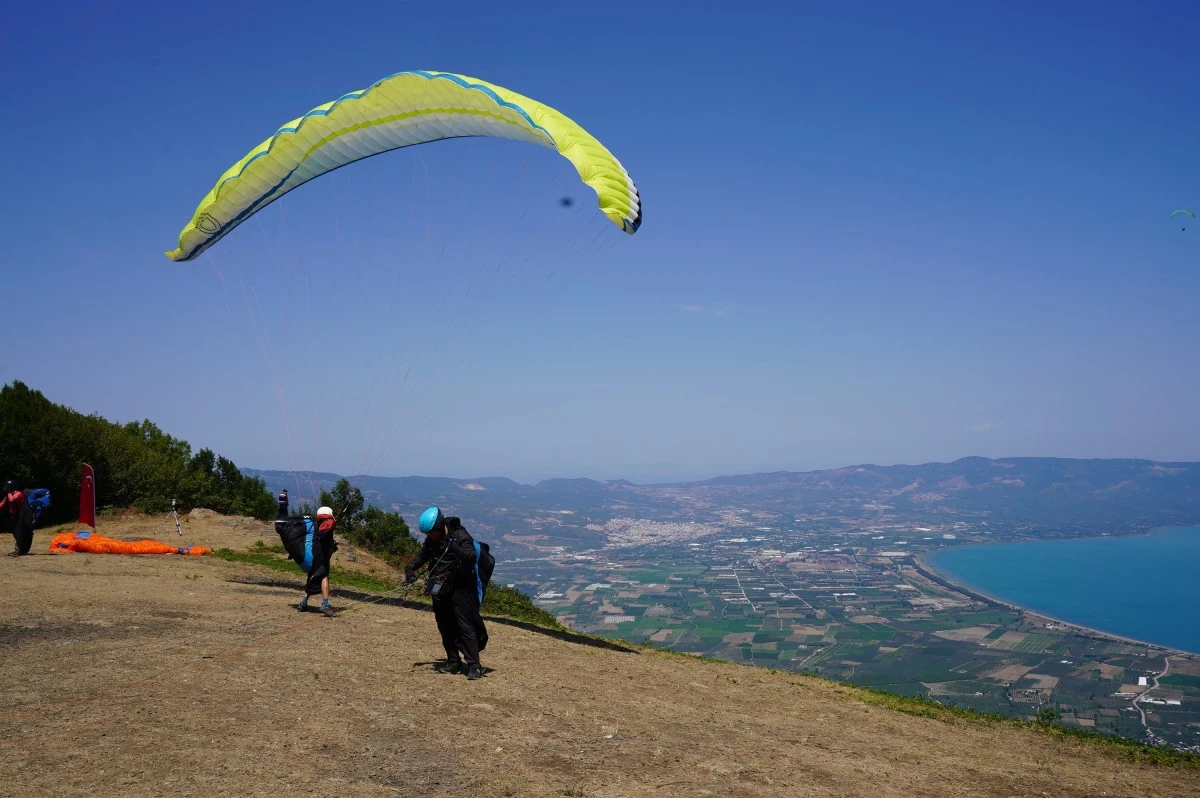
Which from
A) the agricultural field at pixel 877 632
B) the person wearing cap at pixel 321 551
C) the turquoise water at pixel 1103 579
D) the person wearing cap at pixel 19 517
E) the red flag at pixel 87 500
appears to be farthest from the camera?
the turquoise water at pixel 1103 579

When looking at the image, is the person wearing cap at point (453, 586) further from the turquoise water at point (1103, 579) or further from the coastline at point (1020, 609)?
the turquoise water at point (1103, 579)

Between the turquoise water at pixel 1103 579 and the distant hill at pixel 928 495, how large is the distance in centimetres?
1398

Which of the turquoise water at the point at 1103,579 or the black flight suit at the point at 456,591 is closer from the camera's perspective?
the black flight suit at the point at 456,591

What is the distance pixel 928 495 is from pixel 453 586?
7060 inches

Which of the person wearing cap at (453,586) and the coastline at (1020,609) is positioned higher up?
the person wearing cap at (453,586)

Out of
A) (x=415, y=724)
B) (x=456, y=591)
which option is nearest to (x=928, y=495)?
(x=456, y=591)

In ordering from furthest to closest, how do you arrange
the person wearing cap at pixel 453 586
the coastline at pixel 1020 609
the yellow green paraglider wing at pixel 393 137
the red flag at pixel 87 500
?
the coastline at pixel 1020 609, the red flag at pixel 87 500, the yellow green paraglider wing at pixel 393 137, the person wearing cap at pixel 453 586

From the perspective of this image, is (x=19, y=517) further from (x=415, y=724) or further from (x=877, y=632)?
(x=877, y=632)

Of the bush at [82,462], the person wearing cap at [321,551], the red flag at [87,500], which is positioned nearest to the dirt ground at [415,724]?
the person wearing cap at [321,551]

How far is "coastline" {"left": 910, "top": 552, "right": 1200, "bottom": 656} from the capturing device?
2098 inches

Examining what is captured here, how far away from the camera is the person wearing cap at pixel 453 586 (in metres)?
9.06

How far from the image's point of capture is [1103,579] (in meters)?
90.4

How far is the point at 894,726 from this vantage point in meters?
9.14

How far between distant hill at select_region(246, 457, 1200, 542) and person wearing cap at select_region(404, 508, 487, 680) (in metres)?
98.5
